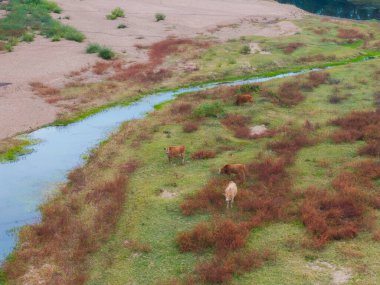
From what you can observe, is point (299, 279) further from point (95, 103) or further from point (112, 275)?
point (95, 103)

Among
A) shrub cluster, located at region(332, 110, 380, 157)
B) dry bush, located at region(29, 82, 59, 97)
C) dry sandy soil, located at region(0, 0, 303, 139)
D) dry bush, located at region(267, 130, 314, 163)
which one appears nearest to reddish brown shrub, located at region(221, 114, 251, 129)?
dry bush, located at region(267, 130, 314, 163)

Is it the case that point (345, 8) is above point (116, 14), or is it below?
above

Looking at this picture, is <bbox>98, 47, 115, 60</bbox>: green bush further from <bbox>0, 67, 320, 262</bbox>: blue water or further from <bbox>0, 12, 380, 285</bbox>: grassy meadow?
<bbox>0, 67, 320, 262</bbox>: blue water

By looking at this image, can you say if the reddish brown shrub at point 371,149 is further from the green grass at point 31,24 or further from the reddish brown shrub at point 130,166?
the green grass at point 31,24

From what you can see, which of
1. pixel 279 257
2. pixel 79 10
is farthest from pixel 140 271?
pixel 79 10

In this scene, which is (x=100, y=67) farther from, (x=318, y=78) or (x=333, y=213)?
(x=333, y=213)

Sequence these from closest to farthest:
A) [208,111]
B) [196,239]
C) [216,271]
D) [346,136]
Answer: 1. [216,271]
2. [196,239]
3. [346,136]
4. [208,111]

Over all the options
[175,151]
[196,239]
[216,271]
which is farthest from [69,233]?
[175,151]
